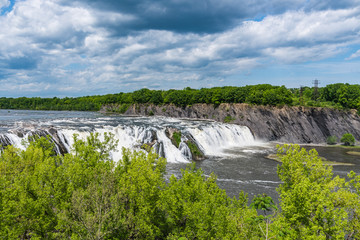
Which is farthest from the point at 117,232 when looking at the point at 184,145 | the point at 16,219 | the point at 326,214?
the point at 184,145

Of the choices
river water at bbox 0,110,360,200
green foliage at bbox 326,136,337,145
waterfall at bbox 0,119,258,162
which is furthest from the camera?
green foliage at bbox 326,136,337,145

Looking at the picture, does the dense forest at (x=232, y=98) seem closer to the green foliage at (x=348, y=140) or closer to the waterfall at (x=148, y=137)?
the green foliage at (x=348, y=140)

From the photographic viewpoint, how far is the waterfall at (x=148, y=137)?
43.0 metres

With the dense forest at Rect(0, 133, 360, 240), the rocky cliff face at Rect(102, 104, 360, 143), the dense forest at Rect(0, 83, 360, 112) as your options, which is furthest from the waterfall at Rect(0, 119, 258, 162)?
the dense forest at Rect(0, 83, 360, 112)

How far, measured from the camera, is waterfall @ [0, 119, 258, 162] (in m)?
43.0

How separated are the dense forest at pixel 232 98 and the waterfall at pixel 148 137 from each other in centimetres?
3328

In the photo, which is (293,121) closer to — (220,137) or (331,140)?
(331,140)

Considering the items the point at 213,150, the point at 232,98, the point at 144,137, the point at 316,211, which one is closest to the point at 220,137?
the point at 213,150

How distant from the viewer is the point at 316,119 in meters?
89.1

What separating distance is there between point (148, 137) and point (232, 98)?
58991 millimetres

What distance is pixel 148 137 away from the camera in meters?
54.8

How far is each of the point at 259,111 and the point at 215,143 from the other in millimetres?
36294

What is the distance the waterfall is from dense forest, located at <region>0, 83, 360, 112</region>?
3328 cm

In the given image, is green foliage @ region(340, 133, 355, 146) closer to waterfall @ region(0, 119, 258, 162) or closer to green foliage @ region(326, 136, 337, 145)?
green foliage @ region(326, 136, 337, 145)
